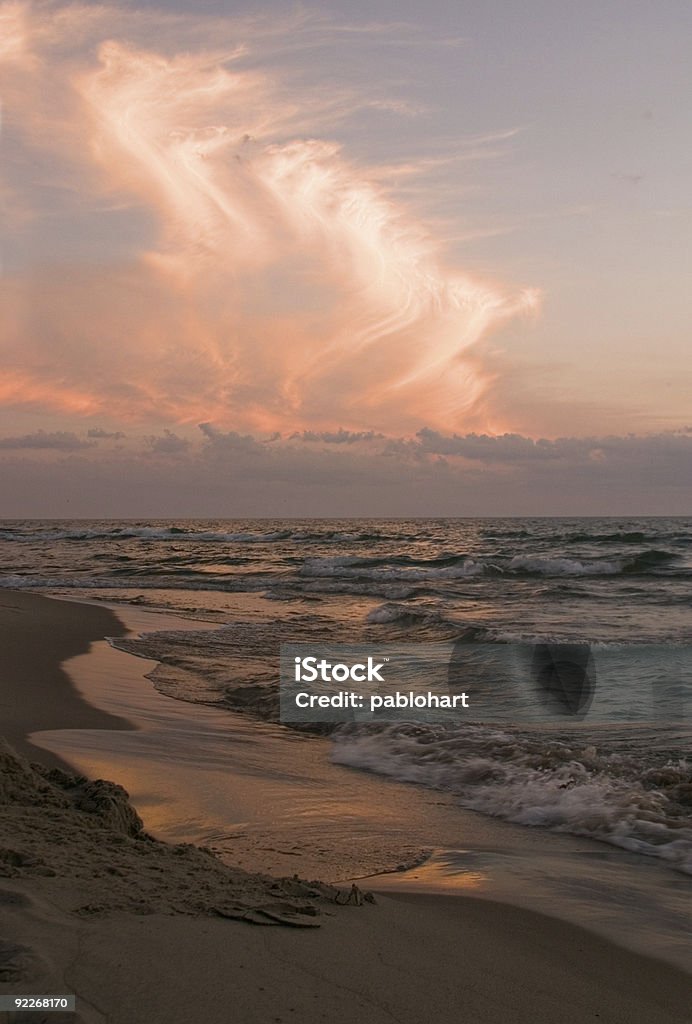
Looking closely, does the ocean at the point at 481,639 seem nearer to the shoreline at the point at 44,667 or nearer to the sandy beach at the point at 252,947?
the shoreline at the point at 44,667

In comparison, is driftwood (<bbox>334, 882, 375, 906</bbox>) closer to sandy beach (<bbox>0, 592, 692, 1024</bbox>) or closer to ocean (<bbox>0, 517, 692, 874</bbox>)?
sandy beach (<bbox>0, 592, 692, 1024</bbox>)

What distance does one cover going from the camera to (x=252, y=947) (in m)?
2.61

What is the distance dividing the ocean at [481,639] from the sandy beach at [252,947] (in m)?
1.54

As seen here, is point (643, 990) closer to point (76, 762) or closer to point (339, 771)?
point (339, 771)

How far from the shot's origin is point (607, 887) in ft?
12.4

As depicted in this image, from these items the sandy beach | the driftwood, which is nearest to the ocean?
the sandy beach

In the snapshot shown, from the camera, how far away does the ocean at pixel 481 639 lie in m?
5.16

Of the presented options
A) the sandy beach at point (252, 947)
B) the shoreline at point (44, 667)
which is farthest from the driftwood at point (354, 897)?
the shoreline at point (44, 667)

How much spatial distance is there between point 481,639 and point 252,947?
9.64 metres

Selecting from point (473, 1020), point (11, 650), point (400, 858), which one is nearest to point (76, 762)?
point (400, 858)

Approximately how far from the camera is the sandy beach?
7.45 ft

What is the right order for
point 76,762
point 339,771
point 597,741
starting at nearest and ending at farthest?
1. point 76,762
2. point 339,771
3. point 597,741

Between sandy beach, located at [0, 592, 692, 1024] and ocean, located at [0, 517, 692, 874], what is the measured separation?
1.54 m

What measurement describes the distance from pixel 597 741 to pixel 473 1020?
4576 mm
